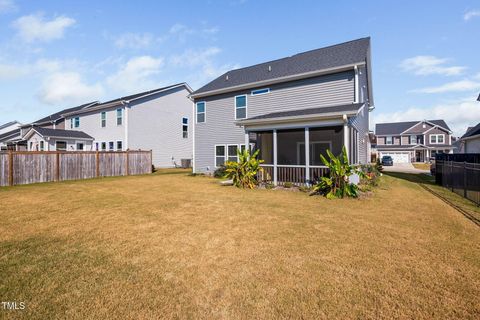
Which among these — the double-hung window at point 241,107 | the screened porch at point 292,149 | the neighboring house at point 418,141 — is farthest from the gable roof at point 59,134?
the neighboring house at point 418,141

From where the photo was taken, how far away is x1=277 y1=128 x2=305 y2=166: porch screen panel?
53.5 feet

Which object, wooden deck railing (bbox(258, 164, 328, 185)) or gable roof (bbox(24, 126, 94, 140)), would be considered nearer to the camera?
wooden deck railing (bbox(258, 164, 328, 185))

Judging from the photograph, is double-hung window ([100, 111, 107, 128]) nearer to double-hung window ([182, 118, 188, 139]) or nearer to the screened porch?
double-hung window ([182, 118, 188, 139])

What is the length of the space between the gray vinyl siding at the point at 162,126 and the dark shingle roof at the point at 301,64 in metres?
9.18

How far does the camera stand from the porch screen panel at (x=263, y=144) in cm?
1543

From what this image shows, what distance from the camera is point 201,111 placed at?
18.1 meters

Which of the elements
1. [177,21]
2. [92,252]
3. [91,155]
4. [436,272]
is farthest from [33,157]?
[436,272]

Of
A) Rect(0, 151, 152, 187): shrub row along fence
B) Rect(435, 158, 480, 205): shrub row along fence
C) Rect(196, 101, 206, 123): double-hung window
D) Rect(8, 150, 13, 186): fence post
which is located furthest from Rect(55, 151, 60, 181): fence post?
Rect(435, 158, 480, 205): shrub row along fence

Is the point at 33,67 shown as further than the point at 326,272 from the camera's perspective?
Yes

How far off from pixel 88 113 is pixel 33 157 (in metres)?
14.6

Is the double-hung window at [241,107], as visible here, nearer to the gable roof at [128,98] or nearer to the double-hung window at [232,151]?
the double-hung window at [232,151]

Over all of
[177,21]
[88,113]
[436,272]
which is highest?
[177,21]

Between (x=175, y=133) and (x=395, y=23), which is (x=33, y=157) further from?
(x=395, y=23)

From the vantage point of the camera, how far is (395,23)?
37.9 feet
